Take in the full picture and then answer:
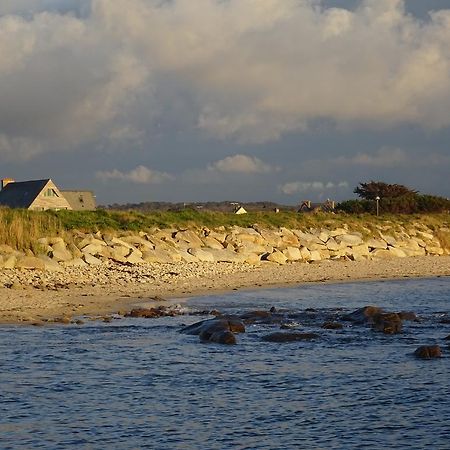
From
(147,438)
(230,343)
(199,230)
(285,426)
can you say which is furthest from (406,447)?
(199,230)

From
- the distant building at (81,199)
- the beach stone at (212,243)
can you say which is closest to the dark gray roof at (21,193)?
the distant building at (81,199)

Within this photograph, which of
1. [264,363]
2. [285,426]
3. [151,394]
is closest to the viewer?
[285,426]

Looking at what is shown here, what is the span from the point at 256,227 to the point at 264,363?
100 ft

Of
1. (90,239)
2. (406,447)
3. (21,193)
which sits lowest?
(406,447)

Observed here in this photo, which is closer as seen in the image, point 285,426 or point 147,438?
point 147,438

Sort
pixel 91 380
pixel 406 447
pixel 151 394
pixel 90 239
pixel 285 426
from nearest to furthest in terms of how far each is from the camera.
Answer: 1. pixel 406 447
2. pixel 285 426
3. pixel 151 394
4. pixel 91 380
5. pixel 90 239

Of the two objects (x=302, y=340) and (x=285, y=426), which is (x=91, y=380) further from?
(x=302, y=340)

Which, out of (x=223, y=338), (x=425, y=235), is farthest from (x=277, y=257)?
(x=223, y=338)

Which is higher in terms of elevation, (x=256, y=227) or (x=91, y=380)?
(x=256, y=227)

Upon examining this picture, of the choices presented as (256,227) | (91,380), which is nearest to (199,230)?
(256,227)

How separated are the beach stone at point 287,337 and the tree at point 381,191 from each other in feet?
181

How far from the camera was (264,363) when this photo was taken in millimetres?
16203

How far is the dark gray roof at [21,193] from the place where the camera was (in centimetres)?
6156

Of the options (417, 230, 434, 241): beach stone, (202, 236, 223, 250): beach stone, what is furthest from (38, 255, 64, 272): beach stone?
(417, 230, 434, 241): beach stone
